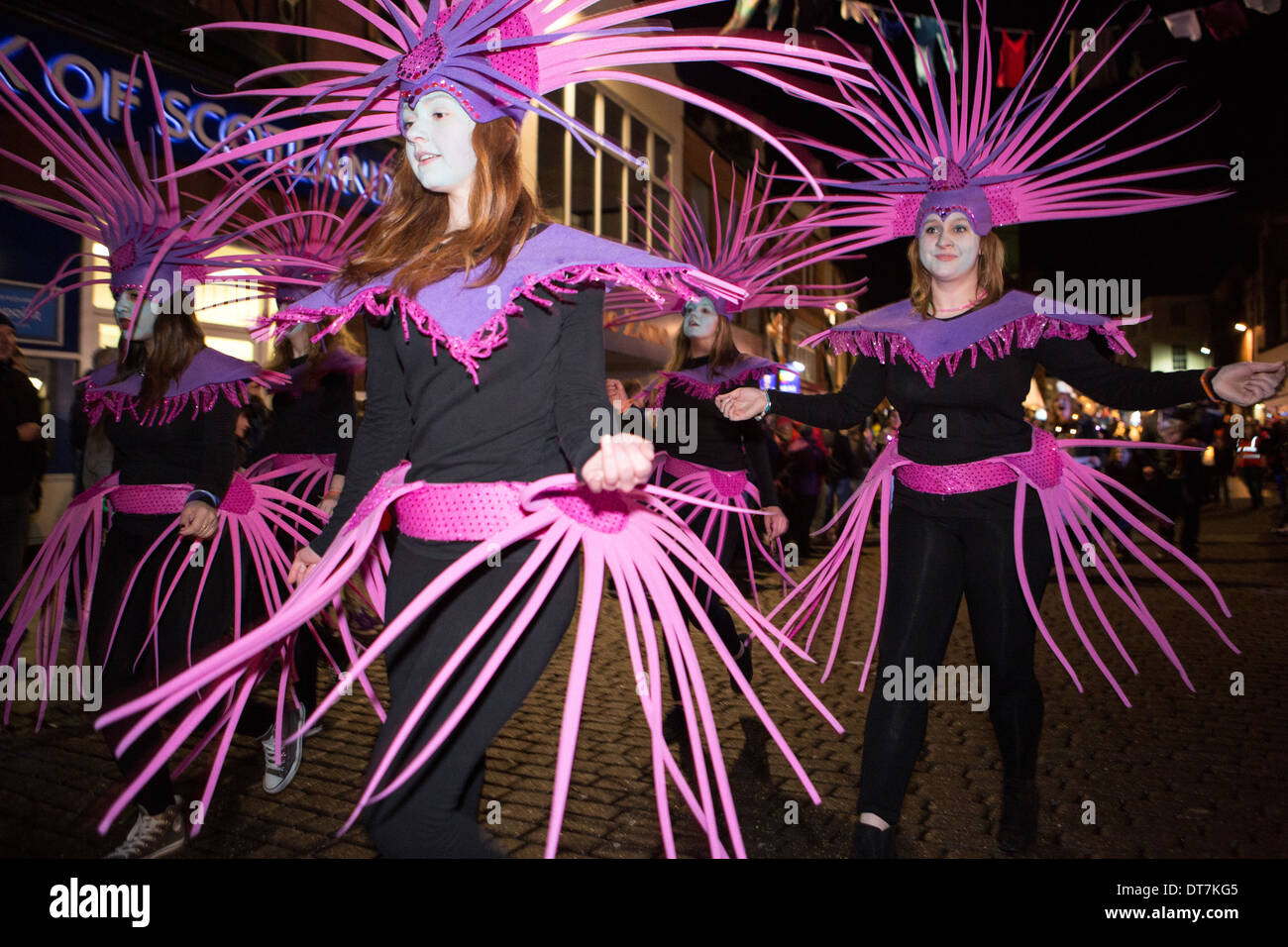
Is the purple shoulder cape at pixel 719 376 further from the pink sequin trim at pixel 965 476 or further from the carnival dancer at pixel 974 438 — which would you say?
the pink sequin trim at pixel 965 476

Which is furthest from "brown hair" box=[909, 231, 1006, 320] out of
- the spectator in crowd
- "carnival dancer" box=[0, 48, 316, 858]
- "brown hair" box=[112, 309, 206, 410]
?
the spectator in crowd

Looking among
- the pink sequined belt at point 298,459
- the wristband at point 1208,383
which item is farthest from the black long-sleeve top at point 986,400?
the pink sequined belt at point 298,459

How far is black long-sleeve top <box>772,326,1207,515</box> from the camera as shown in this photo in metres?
2.93

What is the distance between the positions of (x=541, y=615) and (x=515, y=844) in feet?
5.10

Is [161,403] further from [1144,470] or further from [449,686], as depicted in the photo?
[1144,470]

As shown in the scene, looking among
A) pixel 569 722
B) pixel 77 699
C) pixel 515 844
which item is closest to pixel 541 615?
pixel 569 722

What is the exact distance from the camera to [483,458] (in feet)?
6.12

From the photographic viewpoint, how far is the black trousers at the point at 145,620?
3.04m

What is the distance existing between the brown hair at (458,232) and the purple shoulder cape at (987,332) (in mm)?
1422

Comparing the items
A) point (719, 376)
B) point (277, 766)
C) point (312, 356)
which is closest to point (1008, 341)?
point (719, 376)

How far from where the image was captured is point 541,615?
1.86 metres

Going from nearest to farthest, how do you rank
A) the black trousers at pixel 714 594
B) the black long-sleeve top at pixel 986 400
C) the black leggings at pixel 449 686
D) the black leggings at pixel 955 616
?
1. the black leggings at pixel 449 686
2. the black leggings at pixel 955 616
3. the black long-sleeve top at pixel 986 400
4. the black trousers at pixel 714 594

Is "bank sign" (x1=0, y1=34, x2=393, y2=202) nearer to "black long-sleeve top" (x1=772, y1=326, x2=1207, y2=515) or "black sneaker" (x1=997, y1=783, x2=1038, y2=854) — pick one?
"black long-sleeve top" (x1=772, y1=326, x2=1207, y2=515)

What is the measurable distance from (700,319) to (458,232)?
123 inches
